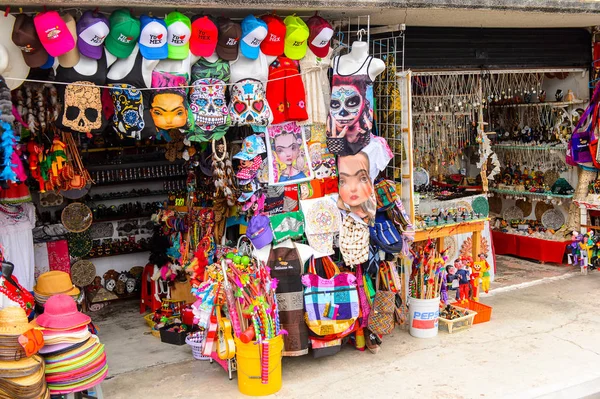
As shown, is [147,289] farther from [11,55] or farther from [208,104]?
[11,55]

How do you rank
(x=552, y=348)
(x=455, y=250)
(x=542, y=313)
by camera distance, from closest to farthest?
1. (x=552, y=348)
2. (x=542, y=313)
3. (x=455, y=250)

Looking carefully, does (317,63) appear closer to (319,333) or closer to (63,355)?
(319,333)

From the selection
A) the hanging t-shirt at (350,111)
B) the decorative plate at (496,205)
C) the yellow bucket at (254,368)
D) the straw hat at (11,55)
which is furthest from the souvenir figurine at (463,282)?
the straw hat at (11,55)

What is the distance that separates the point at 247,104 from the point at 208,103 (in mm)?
332

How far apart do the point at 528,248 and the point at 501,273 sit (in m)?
0.85

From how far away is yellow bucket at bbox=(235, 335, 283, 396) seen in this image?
5.28m

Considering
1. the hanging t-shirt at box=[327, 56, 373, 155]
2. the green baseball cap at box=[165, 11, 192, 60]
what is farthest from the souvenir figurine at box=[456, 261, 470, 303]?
the green baseball cap at box=[165, 11, 192, 60]

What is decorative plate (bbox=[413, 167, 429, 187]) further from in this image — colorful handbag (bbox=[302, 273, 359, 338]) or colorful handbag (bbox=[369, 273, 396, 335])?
colorful handbag (bbox=[302, 273, 359, 338])

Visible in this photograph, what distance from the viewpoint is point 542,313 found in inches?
283

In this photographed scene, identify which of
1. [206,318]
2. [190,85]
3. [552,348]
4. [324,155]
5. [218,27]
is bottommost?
[552,348]

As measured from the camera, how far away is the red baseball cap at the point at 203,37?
523 centimetres

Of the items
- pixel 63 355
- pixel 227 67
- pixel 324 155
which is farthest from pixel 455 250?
pixel 63 355

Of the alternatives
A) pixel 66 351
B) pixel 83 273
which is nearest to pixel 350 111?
pixel 66 351

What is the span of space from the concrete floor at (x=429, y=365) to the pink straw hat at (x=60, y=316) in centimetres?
95
